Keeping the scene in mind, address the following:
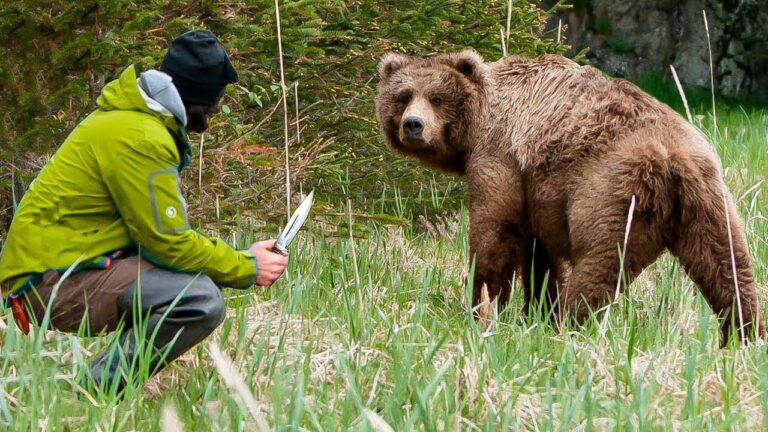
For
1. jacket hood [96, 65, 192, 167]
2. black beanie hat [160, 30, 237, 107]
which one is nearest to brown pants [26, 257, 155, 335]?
jacket hood [96, 65, 192, 167]

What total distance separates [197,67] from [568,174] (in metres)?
2.16

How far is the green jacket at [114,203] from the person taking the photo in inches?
152

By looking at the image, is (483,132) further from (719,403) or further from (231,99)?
(719,403)

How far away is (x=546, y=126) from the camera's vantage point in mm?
5660

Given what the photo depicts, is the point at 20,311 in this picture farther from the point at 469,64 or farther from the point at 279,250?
the point at 469,64

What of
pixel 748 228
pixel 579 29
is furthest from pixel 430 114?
pixel 579 29

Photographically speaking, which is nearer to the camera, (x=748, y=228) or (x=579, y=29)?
(x=748, y=228)

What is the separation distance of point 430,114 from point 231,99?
1.31 m

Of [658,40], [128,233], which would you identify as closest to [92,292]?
[128,233]

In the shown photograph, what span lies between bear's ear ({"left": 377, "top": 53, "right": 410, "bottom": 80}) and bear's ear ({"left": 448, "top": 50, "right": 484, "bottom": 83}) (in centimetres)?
33

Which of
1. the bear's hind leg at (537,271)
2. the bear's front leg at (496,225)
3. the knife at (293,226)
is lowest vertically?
the bear's hind leg at (537,271)

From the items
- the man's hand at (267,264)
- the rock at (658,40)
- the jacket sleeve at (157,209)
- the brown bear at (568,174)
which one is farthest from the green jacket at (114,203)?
the rock at (658,40)

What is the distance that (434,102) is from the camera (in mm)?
6461

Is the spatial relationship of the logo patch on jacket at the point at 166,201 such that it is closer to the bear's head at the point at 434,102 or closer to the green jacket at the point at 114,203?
the green jacket at the point at 114,203
